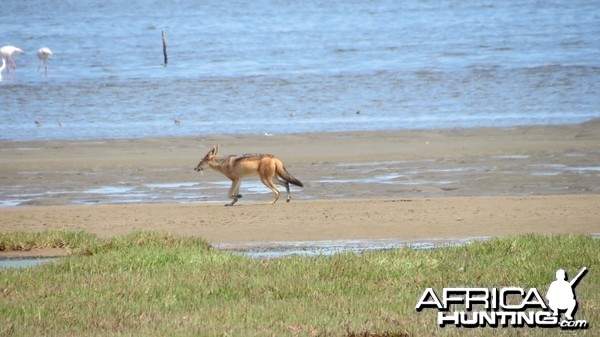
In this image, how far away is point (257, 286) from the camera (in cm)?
945

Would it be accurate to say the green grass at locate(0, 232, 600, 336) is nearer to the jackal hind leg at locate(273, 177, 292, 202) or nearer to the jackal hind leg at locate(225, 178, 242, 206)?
the jackal hind leg at locate(225, 178, 242, 206)

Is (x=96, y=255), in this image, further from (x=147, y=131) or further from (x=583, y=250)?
(x=147, y=131)

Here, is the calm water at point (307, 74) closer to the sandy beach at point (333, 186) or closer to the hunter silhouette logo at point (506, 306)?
A: the sandy beach at point (333, 186)

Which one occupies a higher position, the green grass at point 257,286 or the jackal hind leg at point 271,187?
the green grass at point 257,286

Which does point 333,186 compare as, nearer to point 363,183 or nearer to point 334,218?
point 363,183

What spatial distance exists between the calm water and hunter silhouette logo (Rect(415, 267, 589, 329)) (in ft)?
55.2

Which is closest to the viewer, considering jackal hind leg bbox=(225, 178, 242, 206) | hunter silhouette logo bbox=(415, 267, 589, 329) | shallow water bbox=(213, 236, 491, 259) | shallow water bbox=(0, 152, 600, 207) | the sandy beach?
hunter silhouette logo bbox=(415, 267, 589, 329)

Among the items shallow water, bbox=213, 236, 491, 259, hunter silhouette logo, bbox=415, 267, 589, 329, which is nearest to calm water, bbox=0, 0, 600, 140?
shallow water, bbox=213, 236, 491, 259

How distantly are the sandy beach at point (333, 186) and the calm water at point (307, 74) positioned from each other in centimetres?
227

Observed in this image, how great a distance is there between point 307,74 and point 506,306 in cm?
3050

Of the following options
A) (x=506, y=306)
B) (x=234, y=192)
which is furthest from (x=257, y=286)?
(x=234, y=192)

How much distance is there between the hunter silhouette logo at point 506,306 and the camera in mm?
7684

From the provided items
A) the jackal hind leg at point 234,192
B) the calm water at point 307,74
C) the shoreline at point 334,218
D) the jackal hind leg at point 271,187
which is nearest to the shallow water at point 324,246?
the shoreline at point 334,218

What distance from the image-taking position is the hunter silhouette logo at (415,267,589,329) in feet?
25.2
